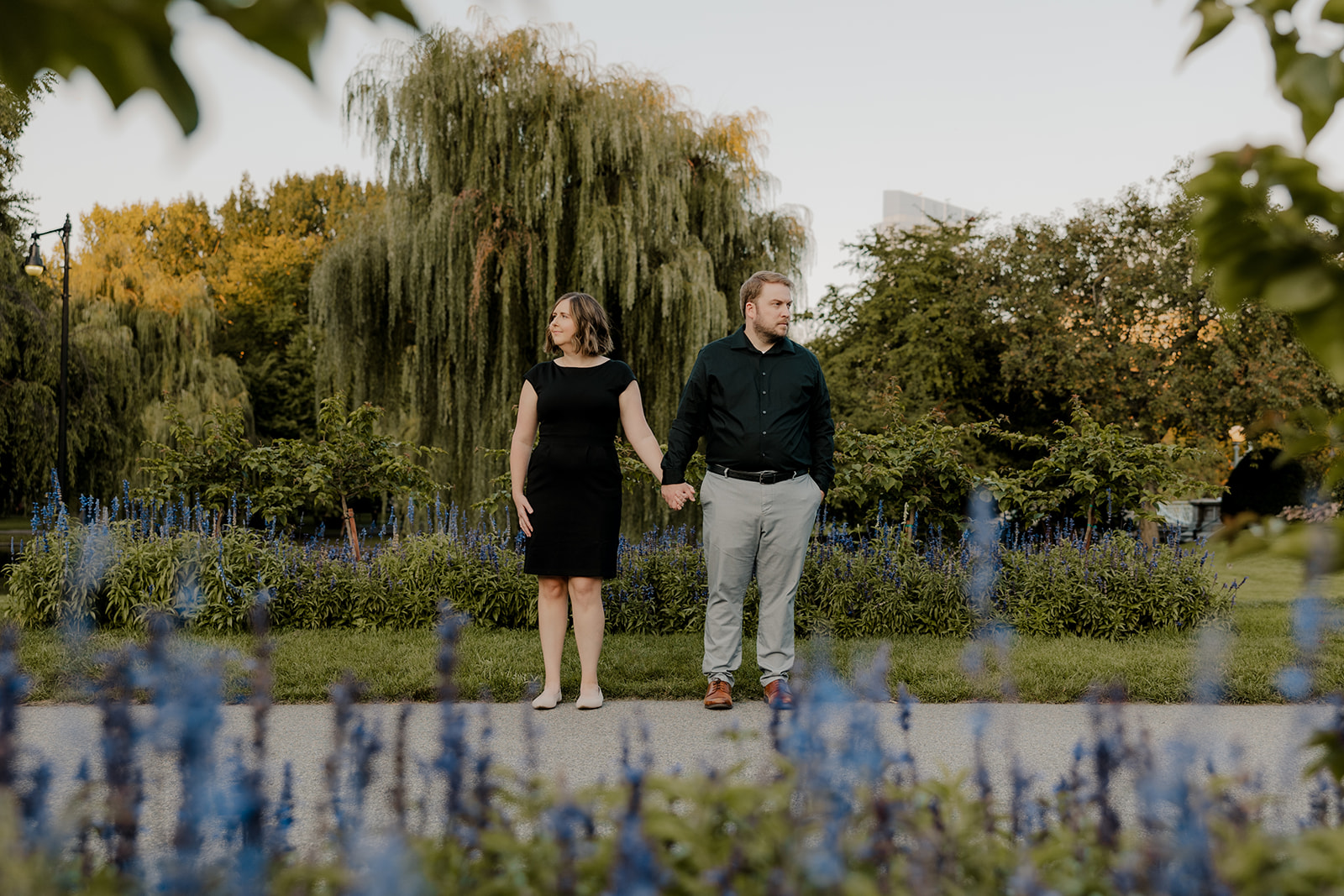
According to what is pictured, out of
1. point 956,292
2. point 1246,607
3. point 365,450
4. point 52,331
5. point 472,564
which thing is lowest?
point 1246,607

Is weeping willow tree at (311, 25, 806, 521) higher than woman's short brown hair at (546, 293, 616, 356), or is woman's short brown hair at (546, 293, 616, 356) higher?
weeping willow tree at (311, 25, 806, 521)

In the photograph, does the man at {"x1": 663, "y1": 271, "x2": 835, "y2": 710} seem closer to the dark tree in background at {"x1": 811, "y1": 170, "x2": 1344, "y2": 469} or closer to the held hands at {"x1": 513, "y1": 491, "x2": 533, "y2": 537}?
the held hands at {"x1": 513, "y1": 491, "x2": 533, "y2": 537}

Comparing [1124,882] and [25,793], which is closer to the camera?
[1124,882]

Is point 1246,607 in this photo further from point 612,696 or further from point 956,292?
point 956,292

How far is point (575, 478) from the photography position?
4633mm

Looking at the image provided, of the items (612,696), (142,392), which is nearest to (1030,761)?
(612,696)

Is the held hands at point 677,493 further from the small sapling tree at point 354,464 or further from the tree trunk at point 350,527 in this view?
the small sapling tree at point 354,464

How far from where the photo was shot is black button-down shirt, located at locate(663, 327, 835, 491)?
4.66 meters

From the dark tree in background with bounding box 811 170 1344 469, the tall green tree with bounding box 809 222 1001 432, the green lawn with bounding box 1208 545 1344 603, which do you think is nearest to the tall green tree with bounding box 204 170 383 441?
the tall green tree with bounding box 809 222 1001 432

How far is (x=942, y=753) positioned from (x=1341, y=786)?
74.0 inches

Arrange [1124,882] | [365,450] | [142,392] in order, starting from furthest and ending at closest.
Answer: [142,392]
[365,450]
[1124,882]

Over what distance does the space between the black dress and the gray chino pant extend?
0.53 meters

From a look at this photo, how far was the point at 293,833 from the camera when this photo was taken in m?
2.75

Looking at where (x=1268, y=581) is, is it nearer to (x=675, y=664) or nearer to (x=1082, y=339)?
(x=1082, y=339)
